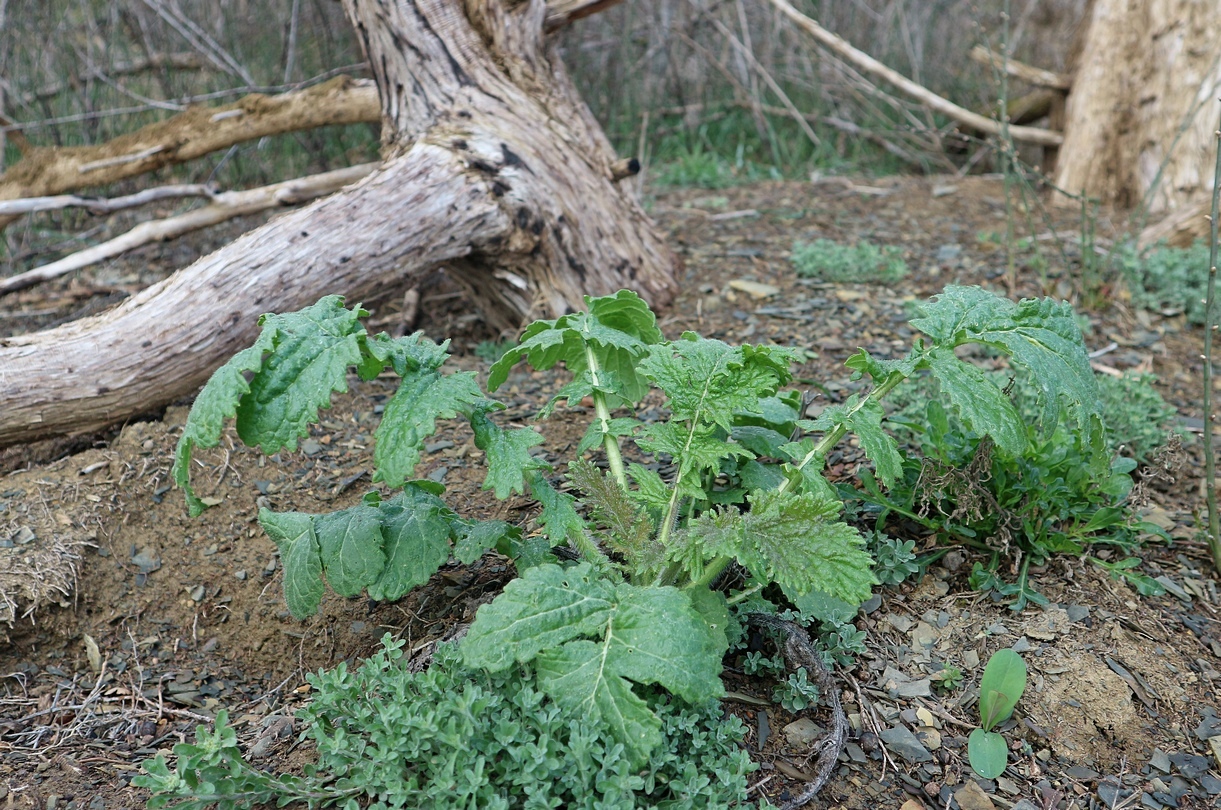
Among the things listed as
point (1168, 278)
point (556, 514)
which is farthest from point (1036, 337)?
point (1168, 278)

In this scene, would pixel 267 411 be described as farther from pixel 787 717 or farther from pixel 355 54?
pixel 355 54

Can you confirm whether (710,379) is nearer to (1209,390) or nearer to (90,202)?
(1209,390)

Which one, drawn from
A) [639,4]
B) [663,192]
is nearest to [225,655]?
[663,192]

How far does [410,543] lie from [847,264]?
270 centimetres

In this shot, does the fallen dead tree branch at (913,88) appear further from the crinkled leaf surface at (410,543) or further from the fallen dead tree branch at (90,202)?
the crinkled leaf surface at (410,543)

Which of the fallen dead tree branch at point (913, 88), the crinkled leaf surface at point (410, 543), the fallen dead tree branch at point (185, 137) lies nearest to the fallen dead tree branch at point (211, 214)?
the fallen dead tree branch at point (185, 137)

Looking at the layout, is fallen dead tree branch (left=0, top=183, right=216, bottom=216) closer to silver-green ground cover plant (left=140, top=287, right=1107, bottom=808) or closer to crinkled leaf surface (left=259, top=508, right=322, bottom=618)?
silver-green ground cover plant (left=140, top=287, right=1107, bottom=808)

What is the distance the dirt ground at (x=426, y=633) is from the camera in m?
1.98

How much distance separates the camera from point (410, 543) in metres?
2.09

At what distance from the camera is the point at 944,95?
277 inches

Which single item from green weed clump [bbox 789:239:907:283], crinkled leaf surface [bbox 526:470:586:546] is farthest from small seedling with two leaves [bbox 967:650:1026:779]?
green weed clump [bbox 789:239:907:283]

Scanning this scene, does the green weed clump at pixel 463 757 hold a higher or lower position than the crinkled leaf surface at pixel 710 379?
lower

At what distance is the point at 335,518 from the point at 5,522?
1268mm

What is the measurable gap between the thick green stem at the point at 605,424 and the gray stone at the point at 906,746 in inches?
32.0
